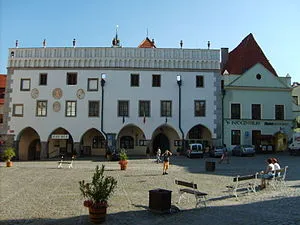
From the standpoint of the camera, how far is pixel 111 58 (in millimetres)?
37281

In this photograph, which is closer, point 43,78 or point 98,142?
point 43,78

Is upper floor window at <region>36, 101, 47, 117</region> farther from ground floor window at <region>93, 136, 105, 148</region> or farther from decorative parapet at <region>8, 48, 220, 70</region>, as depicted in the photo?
ground floor window at <region>93, 136, 105, 148</region>

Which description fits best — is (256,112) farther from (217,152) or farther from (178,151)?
(178,151)

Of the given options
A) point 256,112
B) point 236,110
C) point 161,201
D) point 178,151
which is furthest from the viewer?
point 256,112

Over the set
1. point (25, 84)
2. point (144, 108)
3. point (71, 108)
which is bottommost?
point (71, 108)

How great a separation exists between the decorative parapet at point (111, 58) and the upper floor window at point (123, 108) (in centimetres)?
403

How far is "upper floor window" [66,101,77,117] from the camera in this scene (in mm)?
36469

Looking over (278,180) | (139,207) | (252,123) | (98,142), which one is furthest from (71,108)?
(139,207)

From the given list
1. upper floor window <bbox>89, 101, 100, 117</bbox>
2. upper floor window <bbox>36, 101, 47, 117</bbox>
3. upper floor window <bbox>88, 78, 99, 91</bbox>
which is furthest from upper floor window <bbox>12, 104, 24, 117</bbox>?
upper floor window <bbox>88, 78, 99, 91</bbox>

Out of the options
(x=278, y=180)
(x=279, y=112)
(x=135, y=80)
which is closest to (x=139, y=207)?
(x=278, y=180)

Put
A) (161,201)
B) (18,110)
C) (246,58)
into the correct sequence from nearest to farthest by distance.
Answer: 1. (161,201)
2. (18,110)
3. (246,58)

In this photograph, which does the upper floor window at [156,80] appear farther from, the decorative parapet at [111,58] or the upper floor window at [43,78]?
the upper floor window at [43,78]

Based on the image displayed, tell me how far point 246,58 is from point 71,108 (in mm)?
22821

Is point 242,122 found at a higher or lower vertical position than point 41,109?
lower
